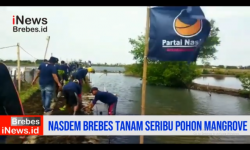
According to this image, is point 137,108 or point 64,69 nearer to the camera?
point 137,108

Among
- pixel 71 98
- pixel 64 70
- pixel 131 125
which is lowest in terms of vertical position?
pixel 131 125

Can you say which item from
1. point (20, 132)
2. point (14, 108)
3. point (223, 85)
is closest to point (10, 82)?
point (14, 108)

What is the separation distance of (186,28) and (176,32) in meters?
0.16

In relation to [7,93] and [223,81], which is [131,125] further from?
[223,81]

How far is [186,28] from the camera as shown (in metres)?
3.74

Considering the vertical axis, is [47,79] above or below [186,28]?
below

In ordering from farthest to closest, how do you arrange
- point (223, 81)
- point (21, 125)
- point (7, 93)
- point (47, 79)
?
point (223, 81) < point (47, 79) < point (21, 125) < point (7, 93)

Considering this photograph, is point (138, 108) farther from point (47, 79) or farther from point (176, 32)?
point (176, 32)

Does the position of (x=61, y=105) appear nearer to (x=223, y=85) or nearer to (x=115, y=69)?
(x=115, y=69)

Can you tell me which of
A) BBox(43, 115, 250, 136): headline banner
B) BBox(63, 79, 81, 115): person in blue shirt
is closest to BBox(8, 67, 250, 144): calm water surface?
BBox(43, 115, 250, 136): headline banner

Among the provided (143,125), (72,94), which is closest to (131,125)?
(143,125)

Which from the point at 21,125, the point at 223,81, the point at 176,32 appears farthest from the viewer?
the point at 223,81

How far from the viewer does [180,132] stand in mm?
4156
